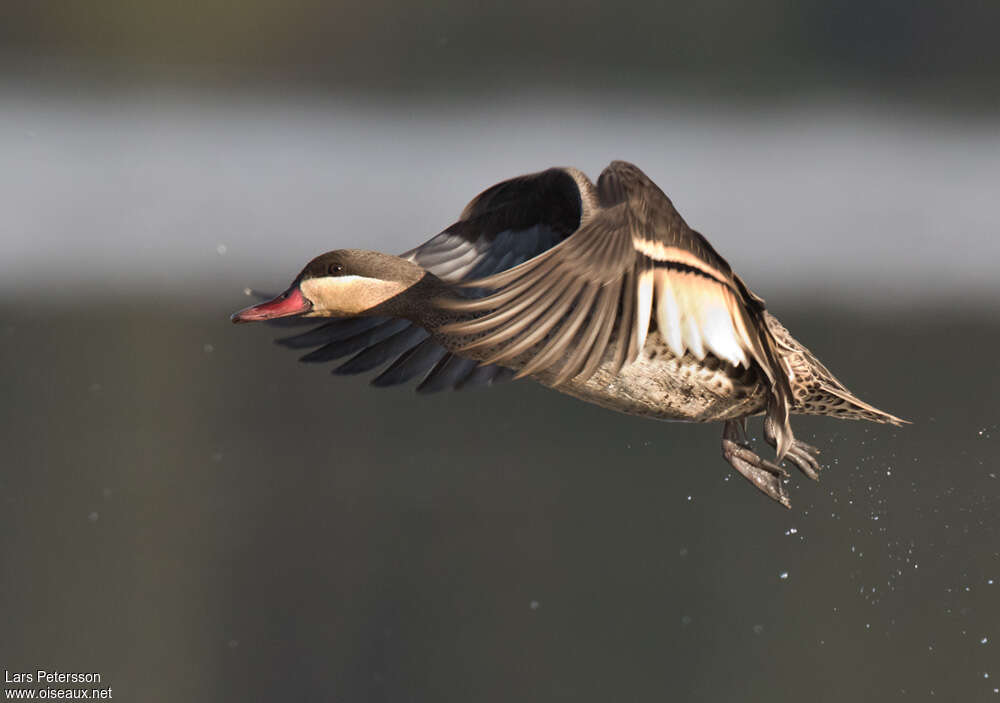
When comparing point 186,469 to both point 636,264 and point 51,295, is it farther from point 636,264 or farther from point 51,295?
point 636,264

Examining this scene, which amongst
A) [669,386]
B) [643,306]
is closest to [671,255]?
[643,306]

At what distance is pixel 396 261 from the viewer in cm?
198

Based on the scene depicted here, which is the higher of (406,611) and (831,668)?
(406,611)

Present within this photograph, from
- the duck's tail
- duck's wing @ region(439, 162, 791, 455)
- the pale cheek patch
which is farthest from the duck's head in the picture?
the duck's tail

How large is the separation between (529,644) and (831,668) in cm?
80

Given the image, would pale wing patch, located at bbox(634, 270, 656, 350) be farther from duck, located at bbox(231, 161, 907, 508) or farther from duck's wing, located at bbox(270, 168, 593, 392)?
duck's wing, located at bbox(270, 168, 593, 392)

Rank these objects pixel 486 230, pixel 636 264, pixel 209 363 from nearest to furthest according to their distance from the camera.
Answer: pixel 636 264
pixel 486 230
pixel 209 363

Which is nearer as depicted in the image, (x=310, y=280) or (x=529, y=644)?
(x=310, y=280)

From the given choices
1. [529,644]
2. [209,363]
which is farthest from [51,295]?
[529,644]

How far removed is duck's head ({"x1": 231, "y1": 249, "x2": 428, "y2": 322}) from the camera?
76.0 inches

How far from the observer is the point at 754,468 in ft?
7.03

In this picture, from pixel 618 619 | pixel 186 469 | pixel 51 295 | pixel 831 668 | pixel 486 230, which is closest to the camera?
pixel 486 230

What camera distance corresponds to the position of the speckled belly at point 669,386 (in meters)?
1.89

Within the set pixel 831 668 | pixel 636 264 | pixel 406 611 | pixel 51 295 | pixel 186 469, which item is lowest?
pixel 831 668
